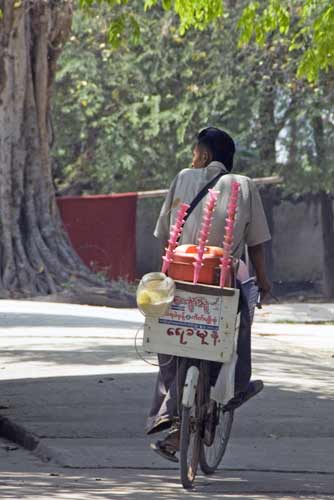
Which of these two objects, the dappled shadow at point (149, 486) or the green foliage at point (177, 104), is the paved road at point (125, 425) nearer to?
the dappled shadow at point (149, 486)

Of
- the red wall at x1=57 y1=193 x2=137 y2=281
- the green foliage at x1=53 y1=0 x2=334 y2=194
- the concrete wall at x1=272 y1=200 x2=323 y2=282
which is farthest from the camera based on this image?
the concrete wall at x1=272 y1=200 x2=323 y2=282

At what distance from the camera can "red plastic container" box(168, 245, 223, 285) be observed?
299 inches

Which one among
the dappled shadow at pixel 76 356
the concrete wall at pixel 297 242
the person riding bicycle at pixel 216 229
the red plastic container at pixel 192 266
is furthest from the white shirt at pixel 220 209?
the concrete wall at pixel 297 242

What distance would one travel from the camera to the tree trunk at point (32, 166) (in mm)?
24453

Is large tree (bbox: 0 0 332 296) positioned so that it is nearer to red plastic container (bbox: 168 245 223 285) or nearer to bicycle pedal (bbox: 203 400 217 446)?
bicycle pedal (bbox: 203 400 217 446)

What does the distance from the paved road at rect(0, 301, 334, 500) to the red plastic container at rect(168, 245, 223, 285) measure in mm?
1122

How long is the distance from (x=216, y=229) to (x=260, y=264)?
16.4 inches

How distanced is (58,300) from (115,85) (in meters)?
9.37

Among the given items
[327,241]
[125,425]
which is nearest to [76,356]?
[125,425]

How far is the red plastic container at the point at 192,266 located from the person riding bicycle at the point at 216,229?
0.22m

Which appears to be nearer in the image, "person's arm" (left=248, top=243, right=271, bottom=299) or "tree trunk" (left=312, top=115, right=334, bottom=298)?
"person's arm" (left=248, top=243, right=271, bottom=299)

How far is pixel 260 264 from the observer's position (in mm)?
8102

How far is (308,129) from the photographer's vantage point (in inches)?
1114

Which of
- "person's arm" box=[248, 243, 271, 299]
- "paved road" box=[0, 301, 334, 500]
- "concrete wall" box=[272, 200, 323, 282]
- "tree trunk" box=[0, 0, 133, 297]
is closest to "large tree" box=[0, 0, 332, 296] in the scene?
"tree trunk" box=[0, 0, 133, 297]
